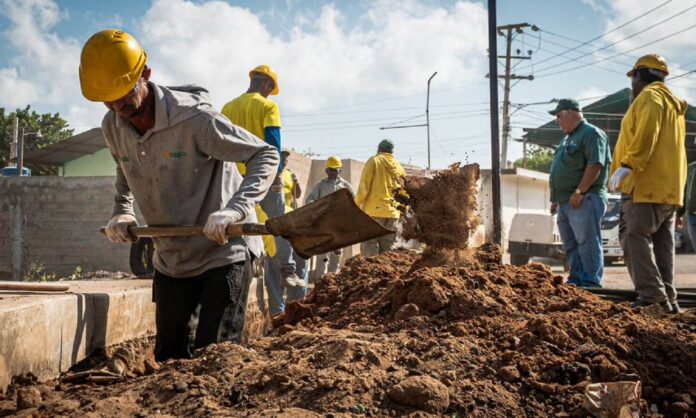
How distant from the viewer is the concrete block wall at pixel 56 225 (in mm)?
13570

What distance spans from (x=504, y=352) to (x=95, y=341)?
2.44 metres

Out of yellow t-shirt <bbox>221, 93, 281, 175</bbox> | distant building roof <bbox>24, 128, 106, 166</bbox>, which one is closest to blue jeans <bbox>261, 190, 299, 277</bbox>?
yellow t-shirt <bbox>221, 93, 281, 175</bbox>

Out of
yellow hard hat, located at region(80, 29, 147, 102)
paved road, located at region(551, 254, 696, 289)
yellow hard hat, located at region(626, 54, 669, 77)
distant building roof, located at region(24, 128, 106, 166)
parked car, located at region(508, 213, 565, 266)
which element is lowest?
paved road, located at region(551, 254, 696, 289)

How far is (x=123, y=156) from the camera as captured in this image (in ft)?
10.6

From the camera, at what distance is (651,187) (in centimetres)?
484

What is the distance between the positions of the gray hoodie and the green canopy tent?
29.1 meters

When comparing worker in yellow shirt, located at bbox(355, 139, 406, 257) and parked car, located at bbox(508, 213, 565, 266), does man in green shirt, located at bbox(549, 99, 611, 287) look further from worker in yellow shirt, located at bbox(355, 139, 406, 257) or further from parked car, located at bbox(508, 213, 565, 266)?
parked car, located at bbox(508, 213, 565, 266)

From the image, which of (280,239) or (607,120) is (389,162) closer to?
(280,239)

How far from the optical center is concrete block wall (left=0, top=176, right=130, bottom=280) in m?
13.6

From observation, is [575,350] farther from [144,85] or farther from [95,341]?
[95,341]

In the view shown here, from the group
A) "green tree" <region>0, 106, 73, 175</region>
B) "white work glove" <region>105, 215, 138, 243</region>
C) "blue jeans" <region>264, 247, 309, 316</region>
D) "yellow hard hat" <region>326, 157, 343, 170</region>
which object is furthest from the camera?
Result: "green tree" <region>0, 106, 73, 175</region>

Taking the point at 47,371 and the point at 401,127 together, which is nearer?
the point at 47,371

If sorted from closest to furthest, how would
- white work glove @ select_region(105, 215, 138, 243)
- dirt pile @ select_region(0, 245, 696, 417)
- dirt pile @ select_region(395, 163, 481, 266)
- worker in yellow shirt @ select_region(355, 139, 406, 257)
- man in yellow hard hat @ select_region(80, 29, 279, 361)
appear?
dirt pile @ select_region(0, 245, 696, 417) < man in yellow hard hat @ select_region(80, 29, 279, 361) < white work glove @ select_region(105, 215, 138, 243) < dirt pile @ select_region(395, 163, 481, 266) < worker in yellow shirt @ select_region(355, 139, 406, 257)

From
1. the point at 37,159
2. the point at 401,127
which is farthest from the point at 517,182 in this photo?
the point at 37,159
